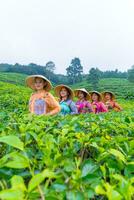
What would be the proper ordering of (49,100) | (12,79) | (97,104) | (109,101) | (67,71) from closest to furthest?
(49,100) → (97,104) → (109,101) → (12,79) → (67,71)

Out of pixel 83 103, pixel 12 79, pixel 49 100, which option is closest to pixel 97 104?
pixel 83 103

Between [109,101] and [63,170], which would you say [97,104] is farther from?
[63,170]

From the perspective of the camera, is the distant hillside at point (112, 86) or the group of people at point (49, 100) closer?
the group of people at point (49, 100)

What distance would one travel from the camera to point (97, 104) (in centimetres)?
1042

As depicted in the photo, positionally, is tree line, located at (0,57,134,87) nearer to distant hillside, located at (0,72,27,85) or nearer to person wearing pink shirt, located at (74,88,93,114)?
distant hillside, located at (0,72,27,85)

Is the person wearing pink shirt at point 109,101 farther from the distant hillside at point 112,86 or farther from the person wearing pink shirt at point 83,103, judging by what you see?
the distant hillside at point 112,86

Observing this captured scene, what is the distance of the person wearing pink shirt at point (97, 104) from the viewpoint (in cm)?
1016

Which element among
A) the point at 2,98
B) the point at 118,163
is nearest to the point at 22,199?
the point at 118,163

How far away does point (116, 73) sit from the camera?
86.9 m

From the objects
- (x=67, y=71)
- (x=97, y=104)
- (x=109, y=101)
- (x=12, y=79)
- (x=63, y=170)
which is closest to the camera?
(x=63, y=170)

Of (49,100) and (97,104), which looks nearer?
(49,100)

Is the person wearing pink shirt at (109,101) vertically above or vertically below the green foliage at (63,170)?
below

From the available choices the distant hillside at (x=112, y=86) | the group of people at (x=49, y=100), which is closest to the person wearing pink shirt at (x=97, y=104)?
the group of people at (x=49, y=100)

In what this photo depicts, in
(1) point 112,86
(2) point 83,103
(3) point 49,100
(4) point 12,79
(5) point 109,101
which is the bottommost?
(1) point 112,86
